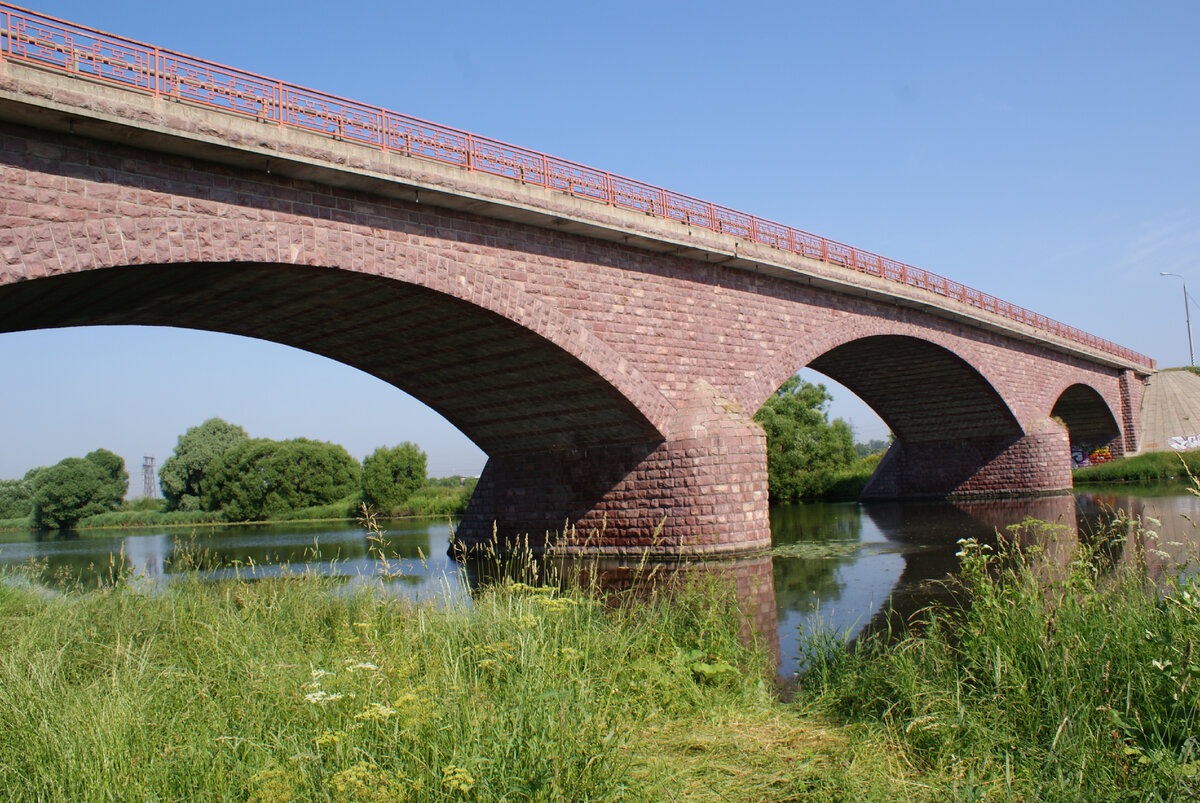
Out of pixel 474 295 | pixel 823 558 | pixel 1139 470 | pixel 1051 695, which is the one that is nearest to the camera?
pixel 1051 695

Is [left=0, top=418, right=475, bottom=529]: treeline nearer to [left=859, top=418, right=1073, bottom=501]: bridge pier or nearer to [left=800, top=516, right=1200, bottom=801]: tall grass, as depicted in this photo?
[left=859, top=418, right=1073, bottom=501]: bridge pier

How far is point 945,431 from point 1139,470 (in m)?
10.2

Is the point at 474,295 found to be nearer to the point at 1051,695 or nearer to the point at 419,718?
the point at 419,718

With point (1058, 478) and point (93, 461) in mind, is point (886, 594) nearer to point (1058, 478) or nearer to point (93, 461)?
point (1058, 478)

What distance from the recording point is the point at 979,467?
3281cm

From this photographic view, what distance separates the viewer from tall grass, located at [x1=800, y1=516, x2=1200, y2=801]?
12.0 feet

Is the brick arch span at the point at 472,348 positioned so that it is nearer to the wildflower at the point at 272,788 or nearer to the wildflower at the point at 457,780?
the wildflower at the point at 457,780

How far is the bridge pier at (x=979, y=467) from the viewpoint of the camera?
3120cm

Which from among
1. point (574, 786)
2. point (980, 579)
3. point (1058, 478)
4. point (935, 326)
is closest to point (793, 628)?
point (980, 579)

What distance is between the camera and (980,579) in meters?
5.33

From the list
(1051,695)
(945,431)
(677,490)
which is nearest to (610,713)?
(1051,695)

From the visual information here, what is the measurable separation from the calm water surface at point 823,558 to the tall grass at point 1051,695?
522 mm

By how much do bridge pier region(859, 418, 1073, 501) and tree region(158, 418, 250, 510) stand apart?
49.8 meters

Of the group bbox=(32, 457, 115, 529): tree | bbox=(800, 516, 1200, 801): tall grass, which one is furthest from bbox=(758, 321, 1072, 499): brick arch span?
bbox=(32, 457, 115, 529): tree
